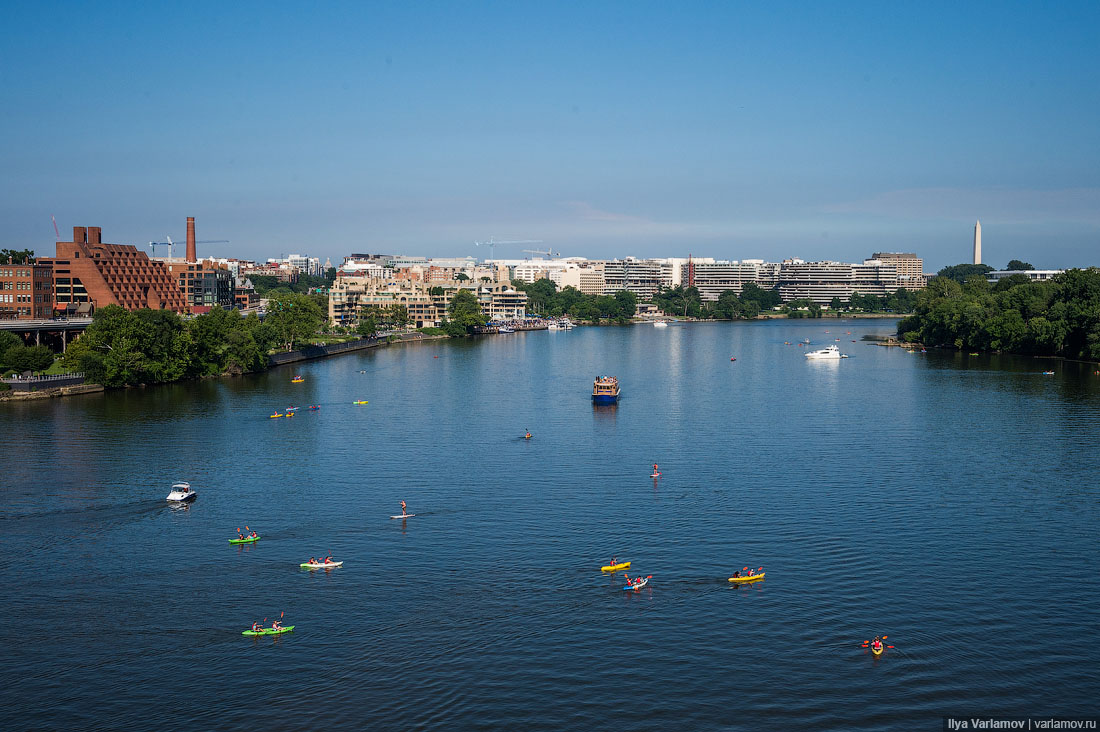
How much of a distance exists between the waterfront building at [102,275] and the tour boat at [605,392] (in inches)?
2620

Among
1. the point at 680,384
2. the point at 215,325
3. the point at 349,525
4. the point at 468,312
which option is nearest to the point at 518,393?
the point at 680,384

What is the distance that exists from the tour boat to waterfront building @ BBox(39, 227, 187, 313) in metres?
66.6

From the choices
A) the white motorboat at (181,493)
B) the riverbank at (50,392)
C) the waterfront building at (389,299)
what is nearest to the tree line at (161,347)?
the riverbank at (50,392)

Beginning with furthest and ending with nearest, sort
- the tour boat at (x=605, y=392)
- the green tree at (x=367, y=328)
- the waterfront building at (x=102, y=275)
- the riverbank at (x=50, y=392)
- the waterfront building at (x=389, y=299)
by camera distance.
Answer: the waterfront building at (x=389, y=299) < the green tree at (x=367, y=328) < the waterfront building at (x=102, y=275) < the riverbank at (x=50, y=392) < the tour boat at (x=605, y=392)

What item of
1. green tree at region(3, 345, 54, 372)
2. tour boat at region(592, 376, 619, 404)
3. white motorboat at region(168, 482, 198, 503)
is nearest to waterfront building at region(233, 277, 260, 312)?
green tree at region(3, 345, 54, 372)

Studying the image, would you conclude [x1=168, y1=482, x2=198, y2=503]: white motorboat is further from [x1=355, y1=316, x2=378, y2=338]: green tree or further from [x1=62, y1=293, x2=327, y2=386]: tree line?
[x1=355, y1=316, x2=378, y2=338]: green tree

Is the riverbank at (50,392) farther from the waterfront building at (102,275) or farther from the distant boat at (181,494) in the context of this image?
the waterfront building at (102,275)

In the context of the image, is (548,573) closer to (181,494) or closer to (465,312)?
(181,494)

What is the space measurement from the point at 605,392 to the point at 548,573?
1322 inches

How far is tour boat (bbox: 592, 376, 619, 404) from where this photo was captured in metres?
58.6

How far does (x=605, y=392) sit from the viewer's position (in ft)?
194

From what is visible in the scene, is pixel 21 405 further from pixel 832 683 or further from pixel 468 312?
pixel 468 312

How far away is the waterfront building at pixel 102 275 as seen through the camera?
105 m

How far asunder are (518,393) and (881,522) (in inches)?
1467
